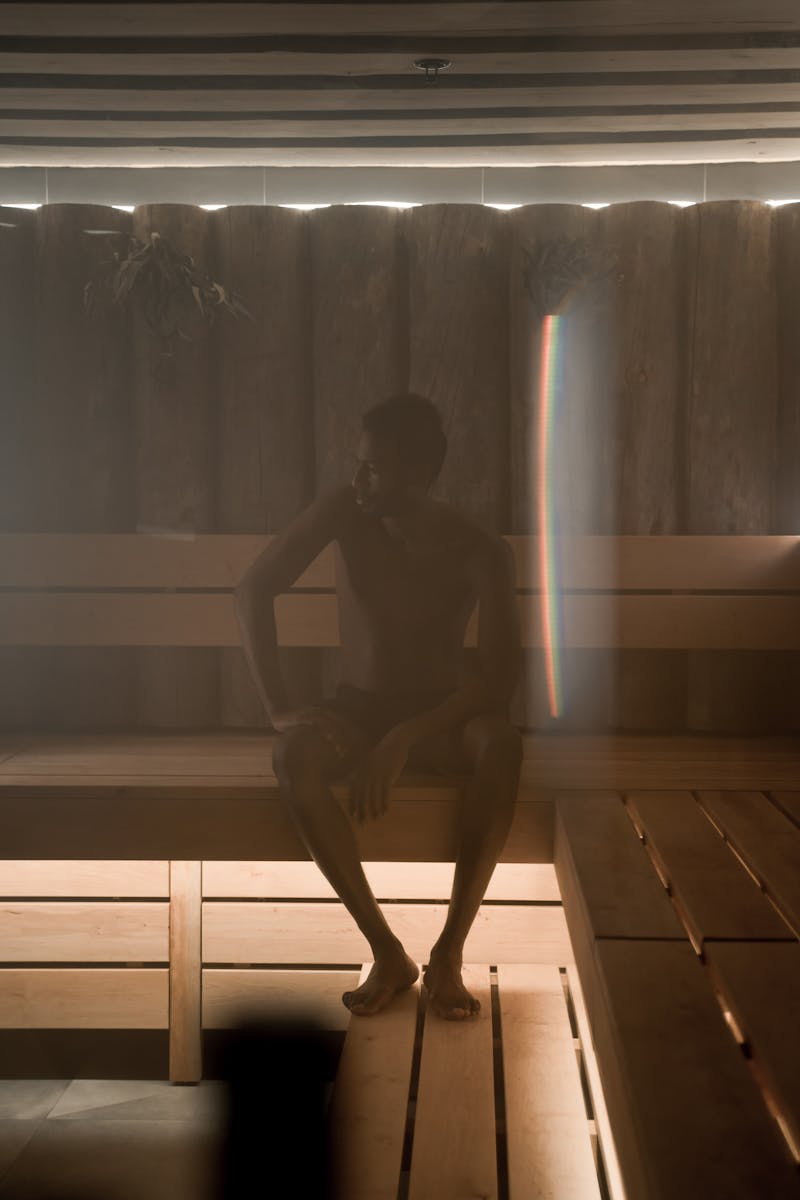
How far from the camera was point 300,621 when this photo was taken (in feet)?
13.0

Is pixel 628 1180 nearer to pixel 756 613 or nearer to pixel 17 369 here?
pixel 756 613

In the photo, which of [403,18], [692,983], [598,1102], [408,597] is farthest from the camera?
[403,18]

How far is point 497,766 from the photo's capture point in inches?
109

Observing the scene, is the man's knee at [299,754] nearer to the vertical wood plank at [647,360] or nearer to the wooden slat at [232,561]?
the wooden slat at [232,561]

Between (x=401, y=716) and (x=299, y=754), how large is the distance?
32cm

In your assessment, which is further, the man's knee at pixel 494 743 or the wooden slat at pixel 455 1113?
the man's knee at pixel 494 743

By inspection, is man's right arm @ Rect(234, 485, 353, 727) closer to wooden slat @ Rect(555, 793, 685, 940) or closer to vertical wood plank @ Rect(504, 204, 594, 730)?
wooden slat @ Rect(555, 793, 685, 940)

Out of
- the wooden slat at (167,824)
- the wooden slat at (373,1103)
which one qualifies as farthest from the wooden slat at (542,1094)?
the wooden slat at (167,824)

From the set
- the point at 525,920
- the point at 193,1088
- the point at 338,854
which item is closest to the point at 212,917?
the point at 193,1088

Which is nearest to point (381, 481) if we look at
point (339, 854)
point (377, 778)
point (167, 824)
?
point (377, 778)

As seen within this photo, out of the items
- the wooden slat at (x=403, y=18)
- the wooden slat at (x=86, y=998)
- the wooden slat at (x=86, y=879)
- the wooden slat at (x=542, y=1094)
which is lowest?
the wooden slat at (x=86, y=998)

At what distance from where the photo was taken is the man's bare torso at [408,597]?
294 cm

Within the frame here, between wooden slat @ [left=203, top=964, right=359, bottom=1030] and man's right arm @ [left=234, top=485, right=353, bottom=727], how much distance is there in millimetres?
1371

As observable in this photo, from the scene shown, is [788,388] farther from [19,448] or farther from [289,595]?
[19,448]
